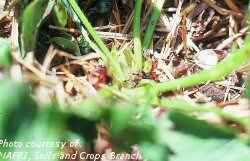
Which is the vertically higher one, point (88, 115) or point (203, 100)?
point (88, 115)

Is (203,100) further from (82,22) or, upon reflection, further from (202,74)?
(82,22)

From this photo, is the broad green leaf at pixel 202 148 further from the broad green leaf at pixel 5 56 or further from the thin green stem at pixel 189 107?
the broad green leaf at pixel 5 56

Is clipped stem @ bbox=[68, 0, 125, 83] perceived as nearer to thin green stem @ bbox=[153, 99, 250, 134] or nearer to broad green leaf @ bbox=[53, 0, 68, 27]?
broad green leaf @ bbox=[53, 0, 68, 27]

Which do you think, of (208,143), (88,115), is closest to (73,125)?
(88,115)

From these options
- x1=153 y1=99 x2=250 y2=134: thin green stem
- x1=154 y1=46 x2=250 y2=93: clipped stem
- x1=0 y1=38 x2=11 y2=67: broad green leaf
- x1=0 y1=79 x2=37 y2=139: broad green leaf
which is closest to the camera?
x1=0 y1=79 x2=37 y2=139: broad green leaf

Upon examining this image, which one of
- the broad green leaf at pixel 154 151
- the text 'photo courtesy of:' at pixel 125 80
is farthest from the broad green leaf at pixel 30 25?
the broad green leaf at pixel 154 151

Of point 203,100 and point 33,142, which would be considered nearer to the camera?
point 33,142

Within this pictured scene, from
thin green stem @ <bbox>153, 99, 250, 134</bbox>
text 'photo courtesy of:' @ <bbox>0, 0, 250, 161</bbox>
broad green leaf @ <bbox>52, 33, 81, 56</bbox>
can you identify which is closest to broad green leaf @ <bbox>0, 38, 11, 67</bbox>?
text 'photo courtesy of:' @ <bbox>0, 0, 250, 161</bbox>

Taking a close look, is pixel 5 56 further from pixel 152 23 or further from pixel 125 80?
pixel 152 23
